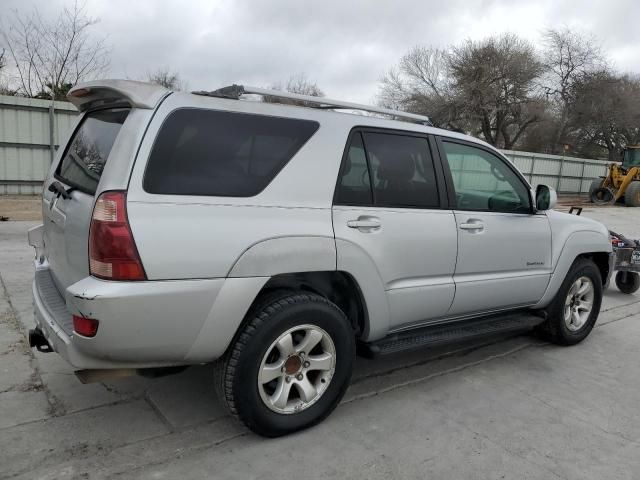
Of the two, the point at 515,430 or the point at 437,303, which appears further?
the point at 437,303

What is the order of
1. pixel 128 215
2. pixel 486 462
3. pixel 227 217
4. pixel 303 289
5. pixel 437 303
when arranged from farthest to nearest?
1. pixel 437 303
2. pixel 303 289
3. pixel 486 462
4. pixel 227 217
5. pixel 128 215

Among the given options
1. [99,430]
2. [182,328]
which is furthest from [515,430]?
[99,430]

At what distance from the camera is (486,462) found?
2.85 metres

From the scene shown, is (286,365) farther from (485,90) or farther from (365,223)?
(485,90)

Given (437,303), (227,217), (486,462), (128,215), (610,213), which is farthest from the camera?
(610,213)

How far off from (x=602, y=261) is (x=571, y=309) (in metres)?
0.64

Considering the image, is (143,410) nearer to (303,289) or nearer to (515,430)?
(303,289)

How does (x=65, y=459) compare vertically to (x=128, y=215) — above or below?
below

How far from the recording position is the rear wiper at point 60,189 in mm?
2906

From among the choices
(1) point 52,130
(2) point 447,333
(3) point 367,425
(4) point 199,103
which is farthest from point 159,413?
(1) point 52,130

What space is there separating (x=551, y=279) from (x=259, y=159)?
9.11 feet

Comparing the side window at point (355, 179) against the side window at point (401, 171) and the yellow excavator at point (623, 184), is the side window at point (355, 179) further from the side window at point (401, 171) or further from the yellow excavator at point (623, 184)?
the yellow excavator at point (623, 184)

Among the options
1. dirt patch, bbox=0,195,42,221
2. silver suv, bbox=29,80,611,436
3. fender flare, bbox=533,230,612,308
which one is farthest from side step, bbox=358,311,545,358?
dirt patch, bbox=0,195,42,221

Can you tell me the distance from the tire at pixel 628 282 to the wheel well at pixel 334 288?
17.3 ft
